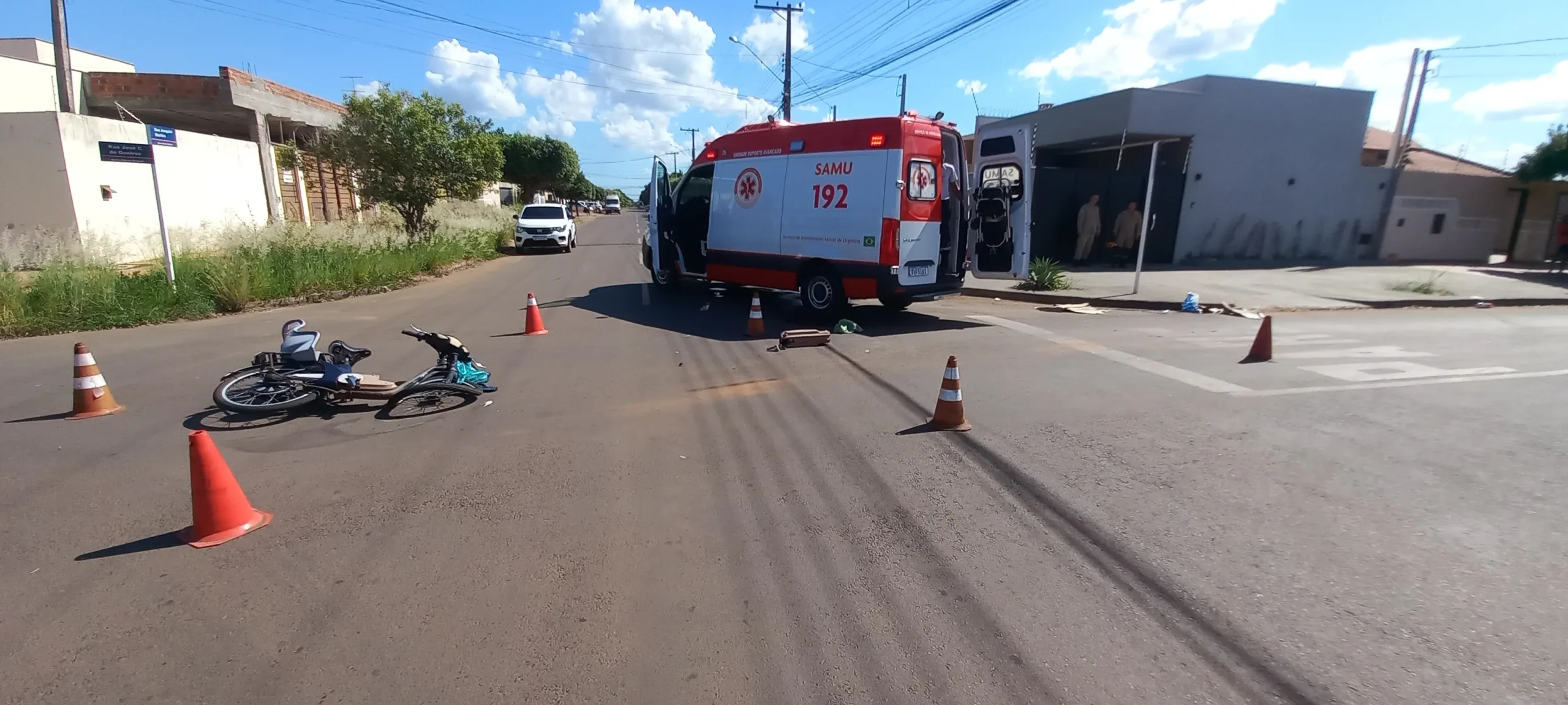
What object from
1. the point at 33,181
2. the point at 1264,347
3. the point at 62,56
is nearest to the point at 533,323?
the point at 1264,347

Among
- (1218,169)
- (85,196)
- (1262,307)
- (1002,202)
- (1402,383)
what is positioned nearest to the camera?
(1402,383)

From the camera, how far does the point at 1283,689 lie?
2488mm

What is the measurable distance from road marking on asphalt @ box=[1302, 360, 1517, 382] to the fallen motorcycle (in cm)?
807

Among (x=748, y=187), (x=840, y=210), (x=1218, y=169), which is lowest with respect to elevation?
(x=840, y=210)

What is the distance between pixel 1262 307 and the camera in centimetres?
1202

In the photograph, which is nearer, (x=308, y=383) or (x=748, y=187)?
(x=308, y=383)

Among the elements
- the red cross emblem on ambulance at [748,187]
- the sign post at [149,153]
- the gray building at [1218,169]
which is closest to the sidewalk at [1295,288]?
the gray building at [1218,169]

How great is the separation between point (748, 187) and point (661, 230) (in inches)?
92.2

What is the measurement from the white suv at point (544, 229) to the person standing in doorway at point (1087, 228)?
16241 millimetres

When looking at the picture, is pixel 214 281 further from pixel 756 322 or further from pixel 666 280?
pixel 756 322

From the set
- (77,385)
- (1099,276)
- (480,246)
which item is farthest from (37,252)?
(1099,276)

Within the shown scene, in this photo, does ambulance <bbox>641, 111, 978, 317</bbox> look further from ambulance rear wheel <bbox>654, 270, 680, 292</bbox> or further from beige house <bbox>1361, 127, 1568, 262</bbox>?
beige house <bbox>1361, 127, 1568, 262</bbox>

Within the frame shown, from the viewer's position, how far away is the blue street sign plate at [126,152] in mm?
10297

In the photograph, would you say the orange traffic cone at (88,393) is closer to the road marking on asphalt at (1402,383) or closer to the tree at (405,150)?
the road marking on asphalt at (1402,383)
